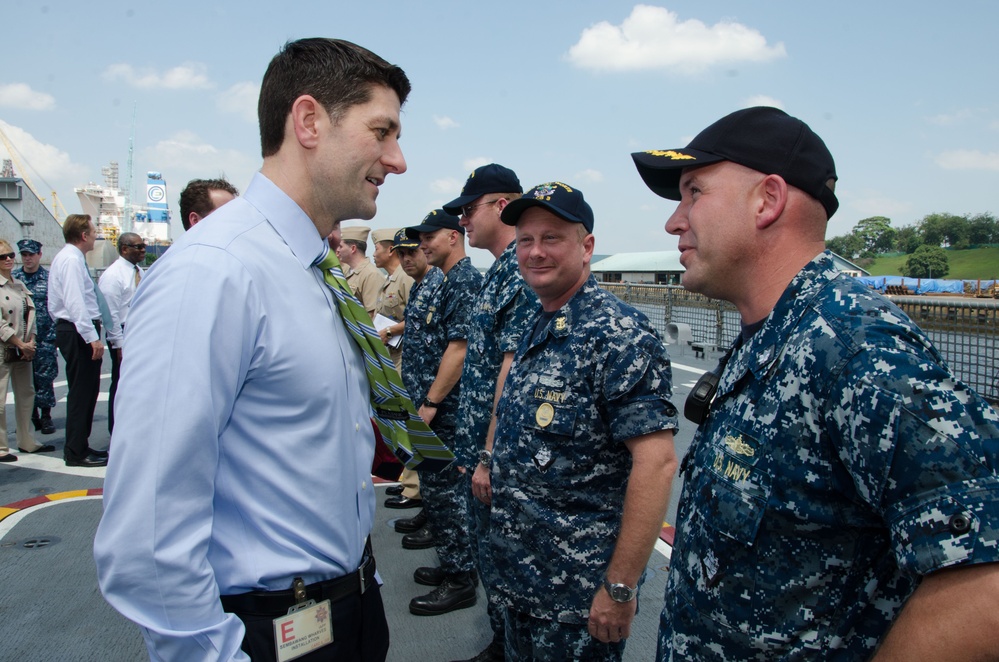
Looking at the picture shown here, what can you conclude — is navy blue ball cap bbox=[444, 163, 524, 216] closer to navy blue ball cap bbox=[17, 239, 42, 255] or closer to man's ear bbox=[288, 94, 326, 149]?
man's ear bbox=[288, 94, 326, 149]

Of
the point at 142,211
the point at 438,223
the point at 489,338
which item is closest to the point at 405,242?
the point at 438,223

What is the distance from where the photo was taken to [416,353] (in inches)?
163

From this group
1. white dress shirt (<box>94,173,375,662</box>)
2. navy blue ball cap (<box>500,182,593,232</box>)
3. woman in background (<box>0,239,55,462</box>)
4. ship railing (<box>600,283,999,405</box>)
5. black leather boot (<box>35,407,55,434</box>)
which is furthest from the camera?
black leather boot (<box>35,407,55,434</box>)

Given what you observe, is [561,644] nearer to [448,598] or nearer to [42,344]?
[448,598]

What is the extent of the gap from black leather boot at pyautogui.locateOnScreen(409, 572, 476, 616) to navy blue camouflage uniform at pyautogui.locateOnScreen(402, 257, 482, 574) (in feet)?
0.19

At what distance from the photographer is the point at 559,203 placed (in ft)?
7.66

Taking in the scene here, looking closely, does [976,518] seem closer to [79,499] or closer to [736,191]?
[736,191]

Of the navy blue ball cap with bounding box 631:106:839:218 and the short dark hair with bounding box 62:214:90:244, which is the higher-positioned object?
the short dark hair with bounding box 62:214:90:244

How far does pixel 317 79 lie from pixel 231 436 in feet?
2.71

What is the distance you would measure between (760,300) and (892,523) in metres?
0.55

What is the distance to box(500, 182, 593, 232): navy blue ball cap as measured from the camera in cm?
231

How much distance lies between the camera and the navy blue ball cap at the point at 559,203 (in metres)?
2.31

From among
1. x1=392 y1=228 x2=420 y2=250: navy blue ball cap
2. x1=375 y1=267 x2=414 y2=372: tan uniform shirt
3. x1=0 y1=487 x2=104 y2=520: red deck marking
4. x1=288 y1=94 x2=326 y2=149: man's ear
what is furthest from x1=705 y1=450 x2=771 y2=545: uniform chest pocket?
x1=375 y1=267 x2=414 y2=372: tan uniform shirt

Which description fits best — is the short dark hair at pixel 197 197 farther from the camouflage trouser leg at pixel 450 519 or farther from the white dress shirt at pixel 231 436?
the white dress shirt at pixel 231 436
